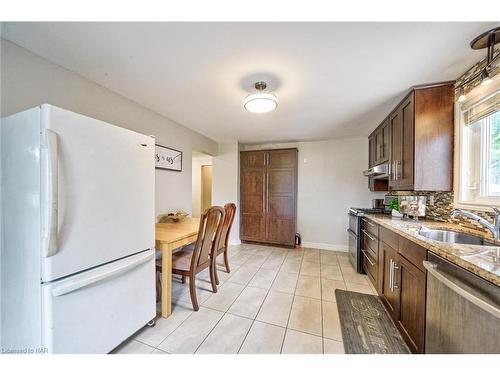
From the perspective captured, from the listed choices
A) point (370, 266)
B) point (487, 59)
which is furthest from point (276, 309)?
point (487, 59)

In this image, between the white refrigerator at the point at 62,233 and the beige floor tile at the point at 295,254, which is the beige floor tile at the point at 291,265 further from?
the white refrigerator at the point at 62,233

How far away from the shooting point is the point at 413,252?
1.35 m

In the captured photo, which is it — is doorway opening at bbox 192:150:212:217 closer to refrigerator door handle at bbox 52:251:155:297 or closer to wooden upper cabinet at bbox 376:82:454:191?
refrigerator door handle at bbox 52:251:155:297

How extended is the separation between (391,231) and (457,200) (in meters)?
0.70

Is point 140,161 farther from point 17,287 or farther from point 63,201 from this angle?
point 17,287

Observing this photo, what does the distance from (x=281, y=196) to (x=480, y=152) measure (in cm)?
262

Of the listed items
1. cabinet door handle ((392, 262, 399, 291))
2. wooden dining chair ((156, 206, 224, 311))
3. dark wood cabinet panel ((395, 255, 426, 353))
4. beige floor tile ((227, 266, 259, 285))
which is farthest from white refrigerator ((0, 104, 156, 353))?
cabinet door handle ((392, 262, 399, 291))

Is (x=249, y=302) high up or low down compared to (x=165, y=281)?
down

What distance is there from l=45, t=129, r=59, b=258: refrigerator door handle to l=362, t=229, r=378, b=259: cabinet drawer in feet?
9.12

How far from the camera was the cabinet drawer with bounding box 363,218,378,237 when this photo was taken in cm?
220

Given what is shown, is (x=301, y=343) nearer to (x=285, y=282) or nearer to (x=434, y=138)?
(x=285, y=282)

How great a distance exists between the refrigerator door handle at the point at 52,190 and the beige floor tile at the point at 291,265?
256 centimetres

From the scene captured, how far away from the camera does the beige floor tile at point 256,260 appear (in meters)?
3.02
